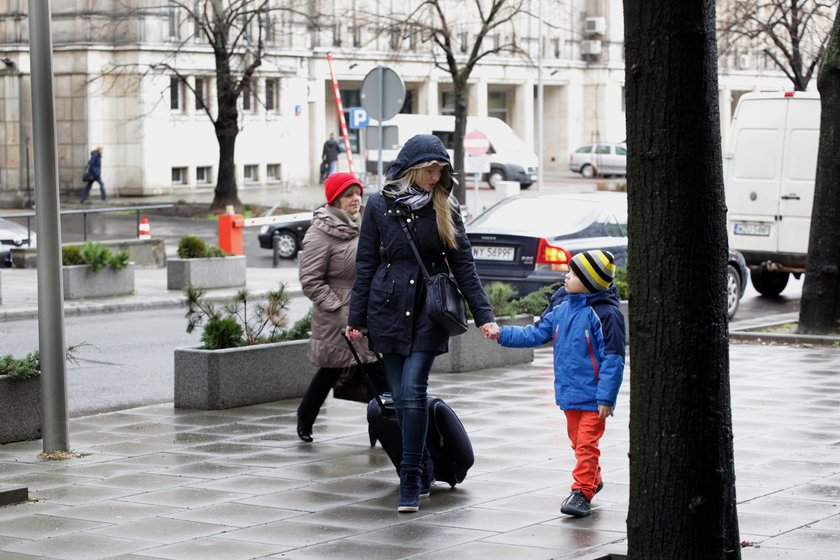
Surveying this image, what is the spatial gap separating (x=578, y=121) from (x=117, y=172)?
27453 mm

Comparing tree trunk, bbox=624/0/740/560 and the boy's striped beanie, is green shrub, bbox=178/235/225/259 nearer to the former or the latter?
the boy's striped beanie

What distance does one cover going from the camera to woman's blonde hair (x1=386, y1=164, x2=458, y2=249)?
24.6 feet

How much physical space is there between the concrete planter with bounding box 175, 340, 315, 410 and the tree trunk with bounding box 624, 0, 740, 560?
562 cm

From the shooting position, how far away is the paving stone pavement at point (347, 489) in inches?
261

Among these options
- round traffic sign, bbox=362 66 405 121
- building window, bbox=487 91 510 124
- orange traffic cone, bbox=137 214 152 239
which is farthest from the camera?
building window, bbox=487 91 510 124

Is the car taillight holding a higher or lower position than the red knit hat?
lower

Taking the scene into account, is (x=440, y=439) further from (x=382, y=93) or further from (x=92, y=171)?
(x=92, y=171)

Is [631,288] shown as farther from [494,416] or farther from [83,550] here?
[494,416]

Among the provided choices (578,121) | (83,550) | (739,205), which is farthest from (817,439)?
(578,121)

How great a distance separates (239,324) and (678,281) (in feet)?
20.2

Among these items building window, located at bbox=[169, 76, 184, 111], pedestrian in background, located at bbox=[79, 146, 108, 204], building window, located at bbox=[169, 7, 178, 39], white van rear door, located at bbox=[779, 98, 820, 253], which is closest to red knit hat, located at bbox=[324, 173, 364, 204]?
white van rear door, located at bbox=[779, 98, 820, 253]

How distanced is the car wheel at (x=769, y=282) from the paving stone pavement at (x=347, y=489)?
10498mm

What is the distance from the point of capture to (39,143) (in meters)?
8.85

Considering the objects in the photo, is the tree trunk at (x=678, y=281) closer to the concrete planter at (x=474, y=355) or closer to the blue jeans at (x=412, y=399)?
the blue jeans at (x=412, y=399)
